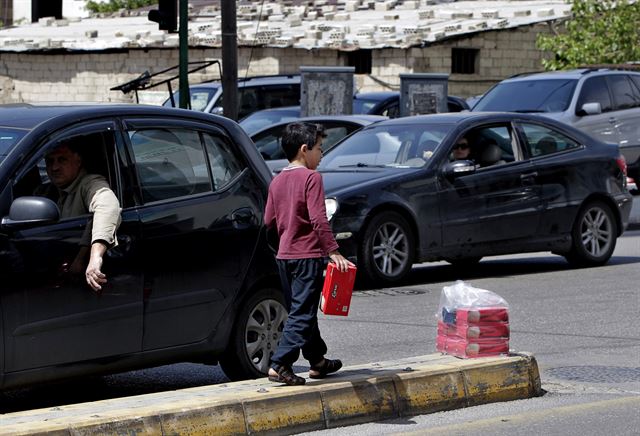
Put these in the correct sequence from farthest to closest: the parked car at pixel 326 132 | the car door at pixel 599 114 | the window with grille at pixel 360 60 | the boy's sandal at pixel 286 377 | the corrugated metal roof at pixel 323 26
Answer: the window with grille at pixel 360 60 → the corrugated metal roof at pixel 323 26 → the car door at pixel 599 114 → the parked car at pixel 326 132 → the boy's sandal at pixel 286 377

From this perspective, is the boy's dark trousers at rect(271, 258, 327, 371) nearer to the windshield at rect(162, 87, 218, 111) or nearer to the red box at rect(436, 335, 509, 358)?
the red box at rect(436, 335, 509, 358)

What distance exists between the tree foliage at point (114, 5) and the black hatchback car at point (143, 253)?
59936mm

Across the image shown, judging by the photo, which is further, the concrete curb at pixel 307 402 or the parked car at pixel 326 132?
the parked car at pixel 326 132

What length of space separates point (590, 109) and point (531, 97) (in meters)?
0.99

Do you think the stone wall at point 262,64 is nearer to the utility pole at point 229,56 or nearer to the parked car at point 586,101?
the parked car at point 586,101

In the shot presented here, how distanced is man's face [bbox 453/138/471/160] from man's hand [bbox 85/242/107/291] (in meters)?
7.21

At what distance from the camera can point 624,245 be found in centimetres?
1781

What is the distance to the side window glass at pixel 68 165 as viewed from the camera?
761 centimetres

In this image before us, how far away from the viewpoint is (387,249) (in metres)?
13.6

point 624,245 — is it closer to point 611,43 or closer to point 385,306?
point 385,306

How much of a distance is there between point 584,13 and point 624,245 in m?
15.6

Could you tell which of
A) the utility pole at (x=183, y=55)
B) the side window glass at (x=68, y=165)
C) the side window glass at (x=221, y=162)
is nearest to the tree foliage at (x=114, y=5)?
the utility pole at (x=183, y=55)

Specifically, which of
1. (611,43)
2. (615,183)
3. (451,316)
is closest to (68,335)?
(451,316)

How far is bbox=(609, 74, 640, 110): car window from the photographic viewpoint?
22.7 meters
